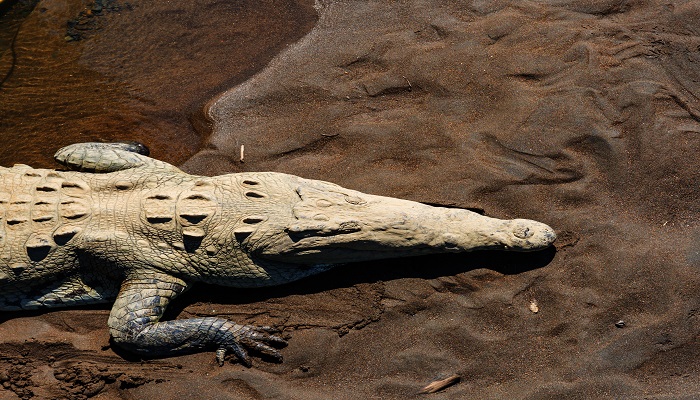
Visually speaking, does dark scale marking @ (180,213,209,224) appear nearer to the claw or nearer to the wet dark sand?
the wet dark sand

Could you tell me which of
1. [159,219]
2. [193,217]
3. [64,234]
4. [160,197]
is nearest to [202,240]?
[193,217]

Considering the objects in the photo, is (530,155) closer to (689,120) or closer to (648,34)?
(689,120)

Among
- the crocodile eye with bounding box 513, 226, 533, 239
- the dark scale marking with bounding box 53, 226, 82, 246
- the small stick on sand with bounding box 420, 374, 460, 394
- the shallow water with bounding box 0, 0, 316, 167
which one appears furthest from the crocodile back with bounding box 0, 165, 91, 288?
the crocodile eye with bounding box 513, 226, 533, 239

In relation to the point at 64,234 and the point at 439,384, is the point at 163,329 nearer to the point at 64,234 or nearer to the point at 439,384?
the point at 64,234

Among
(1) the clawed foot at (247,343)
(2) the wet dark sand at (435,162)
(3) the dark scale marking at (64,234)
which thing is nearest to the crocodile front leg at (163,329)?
(1) the clawed foot at (247,343)

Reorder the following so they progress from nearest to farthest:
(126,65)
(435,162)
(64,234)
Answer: (64,234), (435,162), (126,65)

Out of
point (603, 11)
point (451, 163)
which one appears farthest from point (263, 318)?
point (603, 11)
